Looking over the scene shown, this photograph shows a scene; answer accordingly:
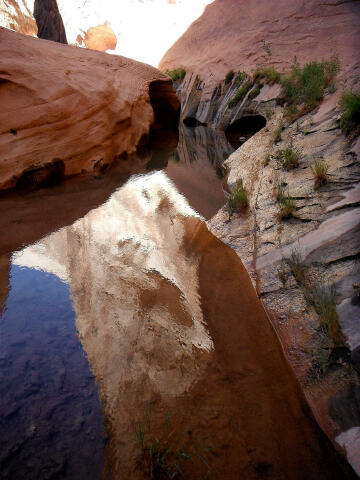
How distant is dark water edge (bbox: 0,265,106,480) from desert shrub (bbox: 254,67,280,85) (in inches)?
367

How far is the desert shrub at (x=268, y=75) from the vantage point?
933 cm

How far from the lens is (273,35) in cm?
1352

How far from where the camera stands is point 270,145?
5.84 m

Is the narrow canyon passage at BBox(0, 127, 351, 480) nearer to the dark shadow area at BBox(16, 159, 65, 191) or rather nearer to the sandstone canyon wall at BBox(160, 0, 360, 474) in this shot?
the sandstone canyon wall at BBox(160, 0, 360, 474)

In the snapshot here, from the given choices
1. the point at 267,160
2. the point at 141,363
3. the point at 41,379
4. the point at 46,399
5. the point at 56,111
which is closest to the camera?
the point at 46,399

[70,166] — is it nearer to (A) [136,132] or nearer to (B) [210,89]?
(A) [136,132]

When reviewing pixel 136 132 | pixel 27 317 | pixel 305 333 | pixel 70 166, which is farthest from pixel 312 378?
pixel 136 132

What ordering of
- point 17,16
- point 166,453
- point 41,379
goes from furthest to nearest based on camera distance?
point 17,16, point 41,379, point 166,453

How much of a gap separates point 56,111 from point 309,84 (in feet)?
17.2

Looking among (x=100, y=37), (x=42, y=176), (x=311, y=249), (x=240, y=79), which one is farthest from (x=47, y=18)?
(x=100, y=37)

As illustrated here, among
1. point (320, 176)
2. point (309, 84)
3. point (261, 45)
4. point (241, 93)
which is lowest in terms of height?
point (320, 176)

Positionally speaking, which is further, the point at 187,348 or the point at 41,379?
the point at 187,348

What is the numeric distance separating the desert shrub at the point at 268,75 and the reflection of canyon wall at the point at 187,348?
7.73 metres

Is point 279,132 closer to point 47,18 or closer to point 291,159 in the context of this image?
point 291,159
